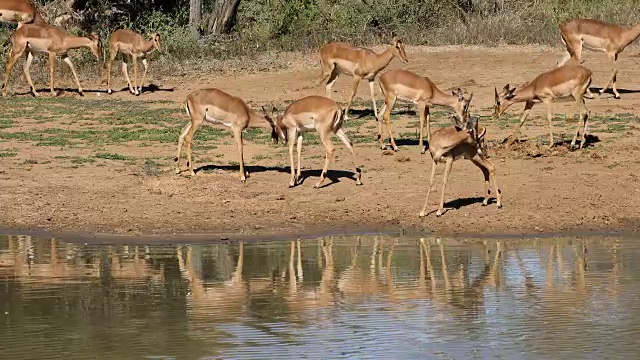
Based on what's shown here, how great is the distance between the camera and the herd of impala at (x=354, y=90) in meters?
13.1

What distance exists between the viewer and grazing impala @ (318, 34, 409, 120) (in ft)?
60.5

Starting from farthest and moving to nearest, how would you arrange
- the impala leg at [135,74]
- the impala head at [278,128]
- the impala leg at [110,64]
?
the impala leg at [110,64] < the impala leg at [135,74] < the impala head at [278,128]

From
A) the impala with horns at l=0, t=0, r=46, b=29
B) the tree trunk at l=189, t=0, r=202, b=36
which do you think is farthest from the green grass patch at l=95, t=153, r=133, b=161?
the tree trunk at l=189, t=0, r=202, b=36

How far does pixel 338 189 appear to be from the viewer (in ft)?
46.0

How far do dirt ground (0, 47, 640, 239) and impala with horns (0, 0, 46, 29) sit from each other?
4939 mm

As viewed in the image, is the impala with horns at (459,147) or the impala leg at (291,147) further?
the impala leg at (291,147)

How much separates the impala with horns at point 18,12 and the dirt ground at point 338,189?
4.94 metres

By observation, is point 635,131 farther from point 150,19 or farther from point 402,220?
point 150,19

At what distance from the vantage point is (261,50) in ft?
81.7

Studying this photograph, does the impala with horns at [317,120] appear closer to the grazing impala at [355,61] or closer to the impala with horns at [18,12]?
the grazing impala at [355,61]

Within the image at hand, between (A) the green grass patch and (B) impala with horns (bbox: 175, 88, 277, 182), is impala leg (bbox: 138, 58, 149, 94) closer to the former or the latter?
(A) the green grass patch

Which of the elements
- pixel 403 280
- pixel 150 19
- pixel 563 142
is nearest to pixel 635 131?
pixel 563 142

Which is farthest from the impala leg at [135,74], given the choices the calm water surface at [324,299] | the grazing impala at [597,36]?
the calm water surface at [324,299]

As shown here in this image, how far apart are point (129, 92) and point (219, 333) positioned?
46.2 ft
